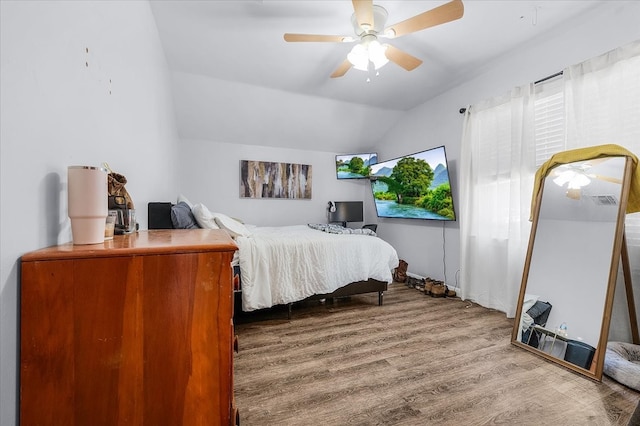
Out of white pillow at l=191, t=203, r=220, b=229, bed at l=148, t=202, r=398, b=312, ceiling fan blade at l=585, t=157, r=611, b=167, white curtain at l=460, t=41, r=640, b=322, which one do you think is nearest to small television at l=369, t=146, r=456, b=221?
white curtain at l=460, t=41, r=640, b=322

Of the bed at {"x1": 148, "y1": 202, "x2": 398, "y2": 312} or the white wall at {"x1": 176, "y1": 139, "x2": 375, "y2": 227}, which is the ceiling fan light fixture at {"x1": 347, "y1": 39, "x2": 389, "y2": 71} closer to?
the bed at {"x1": 148, "y1": 202, "x2": 398, "y2": 312}

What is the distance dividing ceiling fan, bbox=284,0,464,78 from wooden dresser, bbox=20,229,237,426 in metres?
2.01

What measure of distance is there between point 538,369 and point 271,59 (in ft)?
12.2

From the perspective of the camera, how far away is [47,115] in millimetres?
872

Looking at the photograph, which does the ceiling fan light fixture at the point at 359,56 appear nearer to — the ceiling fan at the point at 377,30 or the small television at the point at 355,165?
the ceiling fan at the point at 377,30

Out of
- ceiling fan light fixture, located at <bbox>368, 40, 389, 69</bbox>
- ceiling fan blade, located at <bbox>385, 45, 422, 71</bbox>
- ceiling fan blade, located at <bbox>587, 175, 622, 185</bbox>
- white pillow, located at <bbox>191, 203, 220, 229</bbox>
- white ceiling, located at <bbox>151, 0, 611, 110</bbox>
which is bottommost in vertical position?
white pillow, located at <bbox>191, 203, 220, 229</bbox>

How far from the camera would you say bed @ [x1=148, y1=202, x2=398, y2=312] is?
2.47m

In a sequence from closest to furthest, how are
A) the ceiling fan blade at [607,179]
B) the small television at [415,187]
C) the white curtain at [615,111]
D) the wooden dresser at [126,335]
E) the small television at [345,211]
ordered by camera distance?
the wooden dresser at [126,335] < the ceiling fan blade at [607,179] < the white curtain at [615,111] < the small television at [415,187] < the small television at [345,211]

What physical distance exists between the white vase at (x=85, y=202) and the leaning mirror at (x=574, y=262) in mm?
2821

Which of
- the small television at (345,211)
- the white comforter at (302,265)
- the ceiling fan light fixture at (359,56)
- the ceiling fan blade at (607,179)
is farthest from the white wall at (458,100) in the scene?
the ceiling fan light fixture at (359,56)

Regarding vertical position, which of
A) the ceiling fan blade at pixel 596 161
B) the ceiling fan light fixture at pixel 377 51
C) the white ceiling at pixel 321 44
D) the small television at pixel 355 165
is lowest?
the ceiling fan blade at pixel 596 161

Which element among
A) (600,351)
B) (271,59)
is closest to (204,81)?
(271,59)

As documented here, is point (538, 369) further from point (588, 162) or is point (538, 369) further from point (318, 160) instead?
point (318, 160)

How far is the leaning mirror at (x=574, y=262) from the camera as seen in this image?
189 centimetres
